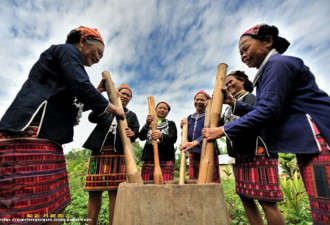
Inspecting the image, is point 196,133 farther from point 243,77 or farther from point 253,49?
point 253,49

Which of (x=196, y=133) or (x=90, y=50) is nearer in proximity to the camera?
(x=90, y=50)

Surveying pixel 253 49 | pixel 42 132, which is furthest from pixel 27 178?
pixel 253 49

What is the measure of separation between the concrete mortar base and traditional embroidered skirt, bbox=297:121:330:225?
1.65 ft

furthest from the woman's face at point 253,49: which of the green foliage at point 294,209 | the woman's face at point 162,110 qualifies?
the green foliage at point 294,209

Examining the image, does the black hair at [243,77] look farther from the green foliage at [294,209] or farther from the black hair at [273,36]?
the green foliage at [294,209]

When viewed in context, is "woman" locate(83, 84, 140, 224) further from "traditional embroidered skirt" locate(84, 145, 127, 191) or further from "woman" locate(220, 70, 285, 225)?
"woman" locate(220, 70, 285, 225)

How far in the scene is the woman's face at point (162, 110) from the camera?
12.8 feet

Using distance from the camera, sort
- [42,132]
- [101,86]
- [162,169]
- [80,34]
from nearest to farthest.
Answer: [42,132], [80,34], [101,86], [162,169]

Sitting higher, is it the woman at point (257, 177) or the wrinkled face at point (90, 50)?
the wrinkled face at point (90, 50)

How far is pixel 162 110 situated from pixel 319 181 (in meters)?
3.05

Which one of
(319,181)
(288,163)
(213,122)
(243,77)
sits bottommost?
(319,181)

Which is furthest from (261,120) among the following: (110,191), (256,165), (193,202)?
(110,191)

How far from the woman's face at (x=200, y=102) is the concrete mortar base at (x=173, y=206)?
2.54 m

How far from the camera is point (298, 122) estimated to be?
114 centimetres
